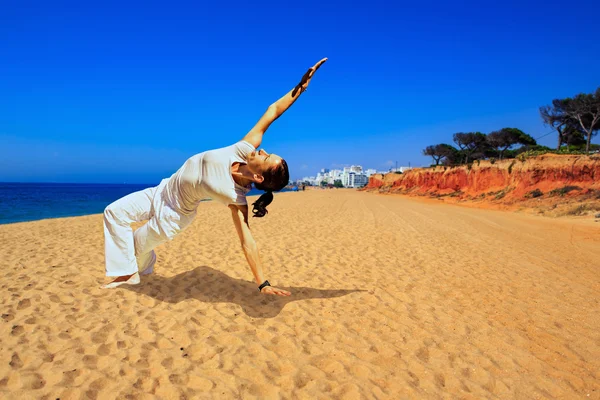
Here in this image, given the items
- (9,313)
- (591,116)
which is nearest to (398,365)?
(9,313)

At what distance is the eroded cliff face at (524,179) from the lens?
864 inches

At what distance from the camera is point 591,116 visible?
111ft

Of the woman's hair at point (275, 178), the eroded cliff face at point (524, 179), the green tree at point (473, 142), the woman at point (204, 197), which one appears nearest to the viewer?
the woman's hair at point (275, 178)

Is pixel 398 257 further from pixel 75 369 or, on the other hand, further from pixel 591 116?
pixel 591 116

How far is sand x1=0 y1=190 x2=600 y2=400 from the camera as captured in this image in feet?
8.18

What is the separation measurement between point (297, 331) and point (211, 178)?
183cm

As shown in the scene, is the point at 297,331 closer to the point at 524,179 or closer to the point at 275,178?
the point at 275,178

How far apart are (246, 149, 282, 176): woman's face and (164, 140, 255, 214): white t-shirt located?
0.41ft

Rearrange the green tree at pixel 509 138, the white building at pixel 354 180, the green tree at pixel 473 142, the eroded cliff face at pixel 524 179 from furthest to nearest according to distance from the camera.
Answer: the white building at pixel 354 180
the green tree at pixel 473 142
the green tree at pixel 509 138
the eroded cliff face at pixel 524 179

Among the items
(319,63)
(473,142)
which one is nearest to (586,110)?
(473,142)

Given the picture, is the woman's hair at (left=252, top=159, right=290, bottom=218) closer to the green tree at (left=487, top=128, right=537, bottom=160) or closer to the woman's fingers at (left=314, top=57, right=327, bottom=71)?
the woman's fingers at (left=314, top=57, right=327, bottom=71)

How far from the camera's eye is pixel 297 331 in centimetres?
341

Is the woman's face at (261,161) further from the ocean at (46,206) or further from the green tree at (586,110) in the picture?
the green tree at (586,110)

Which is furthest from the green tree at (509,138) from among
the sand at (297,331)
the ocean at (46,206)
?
the sand at (297,331)
